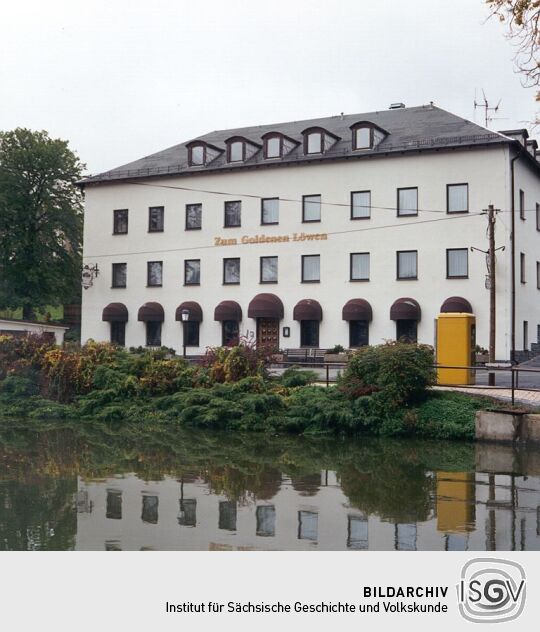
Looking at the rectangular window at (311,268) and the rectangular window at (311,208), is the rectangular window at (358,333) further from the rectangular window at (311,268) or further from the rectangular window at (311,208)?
the rectangular window at (311,208)

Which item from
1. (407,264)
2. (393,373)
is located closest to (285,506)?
(393,373)

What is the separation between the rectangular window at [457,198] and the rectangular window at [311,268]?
6.71m

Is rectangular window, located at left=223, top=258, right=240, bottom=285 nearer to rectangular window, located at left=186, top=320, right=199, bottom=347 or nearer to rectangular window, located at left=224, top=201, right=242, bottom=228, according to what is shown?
rectangular window, located at left=224, top=201, right=242, bottom=228

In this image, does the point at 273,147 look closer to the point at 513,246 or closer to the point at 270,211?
the point at 270,211

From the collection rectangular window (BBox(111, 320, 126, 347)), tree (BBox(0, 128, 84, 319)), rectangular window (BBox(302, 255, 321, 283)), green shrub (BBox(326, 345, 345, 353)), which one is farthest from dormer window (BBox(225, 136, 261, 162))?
green shrub (BBox(326, 345, 345, 353))

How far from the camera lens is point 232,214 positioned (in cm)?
4094

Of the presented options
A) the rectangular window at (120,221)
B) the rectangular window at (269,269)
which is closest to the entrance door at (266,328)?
the rectangular window at (269,269)

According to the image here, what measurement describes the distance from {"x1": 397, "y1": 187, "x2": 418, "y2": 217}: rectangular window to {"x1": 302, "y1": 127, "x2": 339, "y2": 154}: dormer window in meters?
4.66

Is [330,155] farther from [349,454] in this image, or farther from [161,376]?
[349,454]

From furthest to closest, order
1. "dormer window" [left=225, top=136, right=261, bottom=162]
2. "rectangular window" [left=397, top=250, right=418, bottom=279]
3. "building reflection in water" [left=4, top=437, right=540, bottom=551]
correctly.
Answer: "dormer window" [left=225, top=136, right=261, bottom=162], "rectangular window" [left=397, top=250, right=418, bottom=279], "building reflection in water" [left=4, top=437, right=540, bottom=551]

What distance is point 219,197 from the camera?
135 ft

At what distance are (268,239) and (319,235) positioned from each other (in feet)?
9.09

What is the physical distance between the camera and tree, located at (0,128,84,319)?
46750 mm
